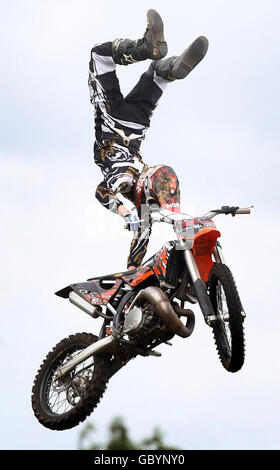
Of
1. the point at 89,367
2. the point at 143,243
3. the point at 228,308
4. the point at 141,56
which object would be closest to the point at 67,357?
the point at 89,367

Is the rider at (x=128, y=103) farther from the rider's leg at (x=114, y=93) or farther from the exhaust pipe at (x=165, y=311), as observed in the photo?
the exhaust pipe at (x=165, y=311)

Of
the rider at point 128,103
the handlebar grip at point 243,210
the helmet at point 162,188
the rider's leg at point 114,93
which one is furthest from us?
the rider's leg at point 114,93

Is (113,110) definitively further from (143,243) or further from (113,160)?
(143,243)

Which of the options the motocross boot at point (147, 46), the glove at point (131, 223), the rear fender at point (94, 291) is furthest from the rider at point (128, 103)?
the rear fender at point (94, 291)

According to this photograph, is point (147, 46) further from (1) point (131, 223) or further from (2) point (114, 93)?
(1) point (131, 223)

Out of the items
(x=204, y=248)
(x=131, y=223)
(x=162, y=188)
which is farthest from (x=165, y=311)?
(x=162, y=188)

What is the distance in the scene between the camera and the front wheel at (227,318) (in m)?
14.0

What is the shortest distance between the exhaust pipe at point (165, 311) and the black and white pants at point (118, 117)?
7.17ft

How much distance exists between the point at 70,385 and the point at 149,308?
6.50 ft

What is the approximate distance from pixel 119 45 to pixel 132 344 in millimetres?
4485

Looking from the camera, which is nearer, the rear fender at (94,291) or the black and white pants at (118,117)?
the rear fender at (94,291)

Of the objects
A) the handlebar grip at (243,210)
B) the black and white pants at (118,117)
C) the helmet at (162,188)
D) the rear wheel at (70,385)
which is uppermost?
the black and white pants at (118,117)

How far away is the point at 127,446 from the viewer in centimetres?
1966

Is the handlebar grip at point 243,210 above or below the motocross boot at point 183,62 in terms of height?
below
